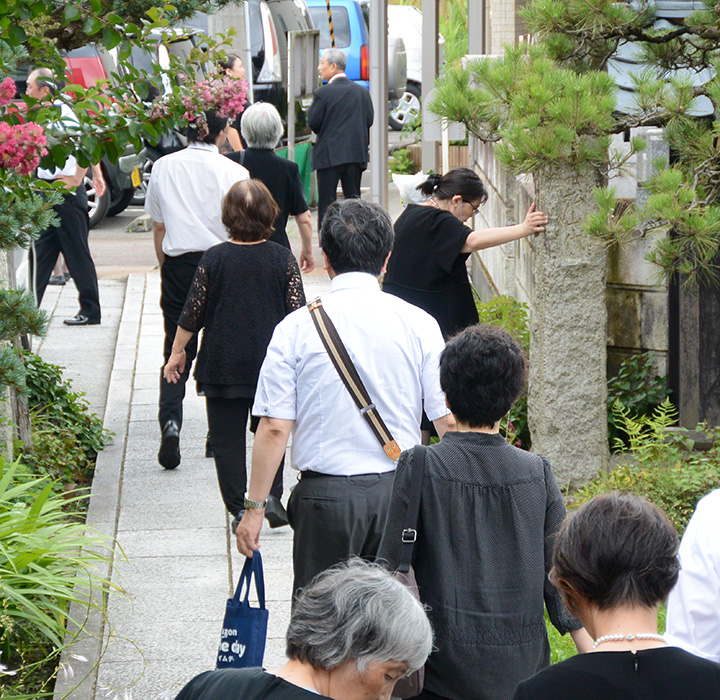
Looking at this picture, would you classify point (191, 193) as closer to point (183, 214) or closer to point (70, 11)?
point (183, 214)

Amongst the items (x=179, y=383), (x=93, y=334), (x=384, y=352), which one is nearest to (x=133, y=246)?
(x=93, y=334)

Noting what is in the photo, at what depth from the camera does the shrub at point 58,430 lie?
6375 mm

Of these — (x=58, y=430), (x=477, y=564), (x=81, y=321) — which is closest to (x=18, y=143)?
(x=477, y=564)

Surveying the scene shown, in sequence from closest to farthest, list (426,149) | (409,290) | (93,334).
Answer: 1. (409,290)
2. (93,334)
3. (426,149)

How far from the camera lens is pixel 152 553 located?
537 centimetres

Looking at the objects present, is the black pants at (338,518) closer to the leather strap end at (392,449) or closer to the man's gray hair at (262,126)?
the leather strap end at (392,449)

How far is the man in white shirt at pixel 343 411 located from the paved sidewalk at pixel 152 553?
0.99m

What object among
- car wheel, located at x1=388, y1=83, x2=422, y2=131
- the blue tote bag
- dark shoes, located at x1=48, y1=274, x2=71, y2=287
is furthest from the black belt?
car wheel, located at x1=388, y1=83, x2=422, y2=131

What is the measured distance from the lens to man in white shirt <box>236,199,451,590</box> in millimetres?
3508

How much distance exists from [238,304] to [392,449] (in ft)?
5.80

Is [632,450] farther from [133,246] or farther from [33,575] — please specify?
[133,246]

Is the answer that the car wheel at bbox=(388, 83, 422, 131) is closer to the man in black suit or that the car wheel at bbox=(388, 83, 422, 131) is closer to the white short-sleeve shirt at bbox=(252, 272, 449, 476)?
the man in black suit

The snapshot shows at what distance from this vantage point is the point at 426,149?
11.3 m

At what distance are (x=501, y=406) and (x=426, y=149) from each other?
8.85m
